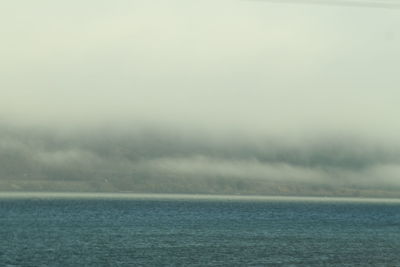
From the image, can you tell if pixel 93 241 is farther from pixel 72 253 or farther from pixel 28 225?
pixel 28 225

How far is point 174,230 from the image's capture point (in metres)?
162

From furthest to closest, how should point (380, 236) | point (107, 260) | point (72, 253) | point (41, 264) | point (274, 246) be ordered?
point (380, 236) < point (274, 246) < point (72, 253) < point (107, 260) < point (41, 264)

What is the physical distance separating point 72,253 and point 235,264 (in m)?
27.7

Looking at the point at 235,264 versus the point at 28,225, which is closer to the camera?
the point at 235,264

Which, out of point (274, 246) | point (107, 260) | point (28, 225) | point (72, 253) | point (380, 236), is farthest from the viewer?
point (28, 225)

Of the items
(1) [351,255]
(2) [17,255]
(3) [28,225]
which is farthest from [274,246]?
(3) [28,225]

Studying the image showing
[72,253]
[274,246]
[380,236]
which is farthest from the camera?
[380,236]

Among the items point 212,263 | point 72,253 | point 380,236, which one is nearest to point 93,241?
point 72,253

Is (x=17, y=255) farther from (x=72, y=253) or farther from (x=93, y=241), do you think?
(x=93, y=241)

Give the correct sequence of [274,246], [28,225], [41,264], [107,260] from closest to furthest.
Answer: [41,264] < [107,260] < [274,246] < [28,225]

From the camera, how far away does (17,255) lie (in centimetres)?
10519

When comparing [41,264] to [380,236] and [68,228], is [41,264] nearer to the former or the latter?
[68,228]

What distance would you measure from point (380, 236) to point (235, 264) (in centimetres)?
7148

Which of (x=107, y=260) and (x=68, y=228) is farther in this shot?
(x=68, y=228)
